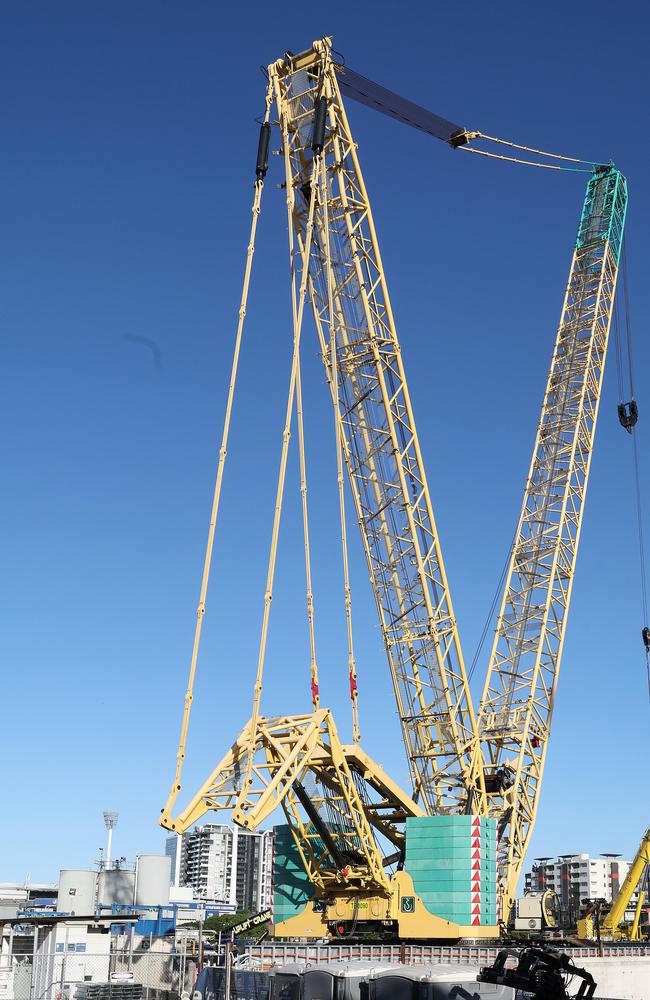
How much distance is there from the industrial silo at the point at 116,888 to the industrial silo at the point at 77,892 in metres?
4.54

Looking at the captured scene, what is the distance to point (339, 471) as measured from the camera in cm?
5056

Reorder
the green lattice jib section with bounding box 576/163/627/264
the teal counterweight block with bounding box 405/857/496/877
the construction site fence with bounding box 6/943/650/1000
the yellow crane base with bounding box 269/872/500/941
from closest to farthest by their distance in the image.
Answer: the construction site fence with bounding box 6/943/650/1000 < the yellow crane base with bounding box 269/872/500/941 < the teal counterweight block with bounding box 405/857/496/877 < the green lattice jib section with bounding box 576/163/627/264

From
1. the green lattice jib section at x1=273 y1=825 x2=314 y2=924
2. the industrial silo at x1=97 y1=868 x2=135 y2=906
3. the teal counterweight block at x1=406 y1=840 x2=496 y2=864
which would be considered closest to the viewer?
the industrial silo at x1=97 y1=868 x2=135 y2=906

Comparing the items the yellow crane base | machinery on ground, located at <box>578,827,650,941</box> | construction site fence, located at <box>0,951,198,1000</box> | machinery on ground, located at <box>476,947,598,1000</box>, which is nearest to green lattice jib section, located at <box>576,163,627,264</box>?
machinery on ground, located at <box>578,827,650,941</box>

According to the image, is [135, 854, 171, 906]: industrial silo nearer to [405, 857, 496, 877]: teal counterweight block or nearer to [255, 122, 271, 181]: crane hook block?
[405, 857, 496, 877]: teal counterweight block

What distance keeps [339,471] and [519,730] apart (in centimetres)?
2515

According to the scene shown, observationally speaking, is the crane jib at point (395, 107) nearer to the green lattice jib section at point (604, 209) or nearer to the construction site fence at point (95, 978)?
the green lattice jib section at point (604, 209)

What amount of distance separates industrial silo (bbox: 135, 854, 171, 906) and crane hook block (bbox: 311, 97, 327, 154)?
3142cm

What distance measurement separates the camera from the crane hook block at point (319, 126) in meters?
47.6

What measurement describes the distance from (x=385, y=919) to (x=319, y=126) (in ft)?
120

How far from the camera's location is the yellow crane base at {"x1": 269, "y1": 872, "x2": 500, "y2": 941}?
1930 inches

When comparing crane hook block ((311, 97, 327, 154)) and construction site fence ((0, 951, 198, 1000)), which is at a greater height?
crane hook block ((311, 97, 327, 154))

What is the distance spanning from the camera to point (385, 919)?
162 feet

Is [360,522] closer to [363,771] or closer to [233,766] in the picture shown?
[363,771]
